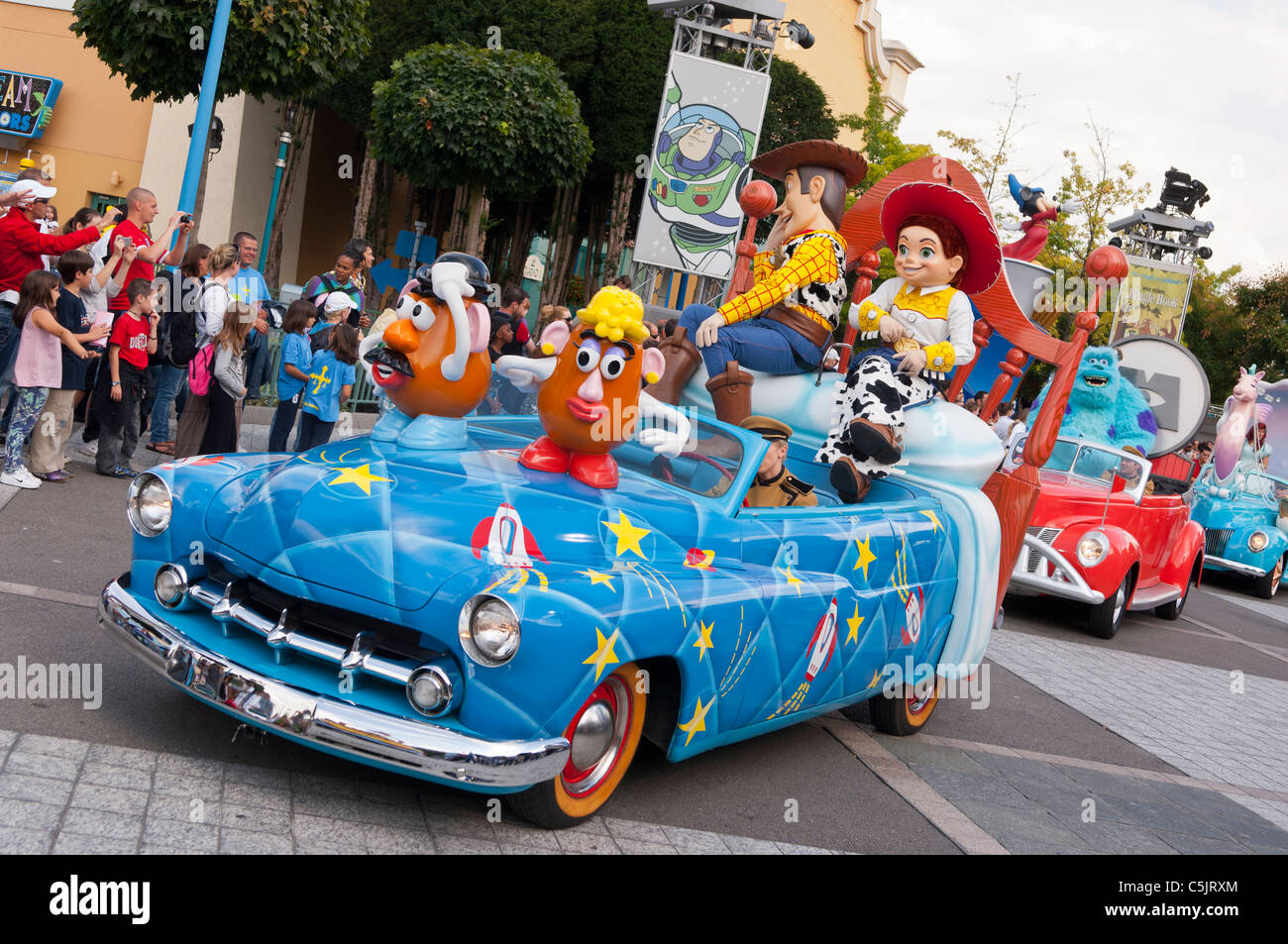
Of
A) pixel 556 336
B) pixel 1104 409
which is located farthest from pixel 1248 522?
pixel 556 336

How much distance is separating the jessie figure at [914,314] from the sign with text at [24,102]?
2519cm

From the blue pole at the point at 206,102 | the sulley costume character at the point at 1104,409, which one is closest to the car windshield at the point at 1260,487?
the sulley costume character at the point at 1104,409

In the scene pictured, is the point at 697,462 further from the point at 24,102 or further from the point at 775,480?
the point at 24,102

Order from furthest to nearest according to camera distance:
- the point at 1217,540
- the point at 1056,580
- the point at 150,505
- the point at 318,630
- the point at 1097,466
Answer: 1. the point at 1217,540
2. the point at 1097,466
3. the point at 1056,580
4. the point at 150,505
5. the point at 318,630

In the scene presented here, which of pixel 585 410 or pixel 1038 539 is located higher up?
pixel 585 410

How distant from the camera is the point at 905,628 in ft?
16.9

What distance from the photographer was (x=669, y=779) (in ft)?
14.6

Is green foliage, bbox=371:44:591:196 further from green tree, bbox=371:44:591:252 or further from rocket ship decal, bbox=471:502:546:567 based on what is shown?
rocket ship decal, bbox=471:502:546:567

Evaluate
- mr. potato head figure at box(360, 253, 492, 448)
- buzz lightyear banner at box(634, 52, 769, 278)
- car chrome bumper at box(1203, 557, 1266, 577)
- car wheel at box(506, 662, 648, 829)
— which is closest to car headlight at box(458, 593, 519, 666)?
car wheel at box(506, 662, 648, 829)

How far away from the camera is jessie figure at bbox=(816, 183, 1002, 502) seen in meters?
5.61

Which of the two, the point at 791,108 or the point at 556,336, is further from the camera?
the point at 791,108

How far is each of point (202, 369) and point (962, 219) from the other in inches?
198
